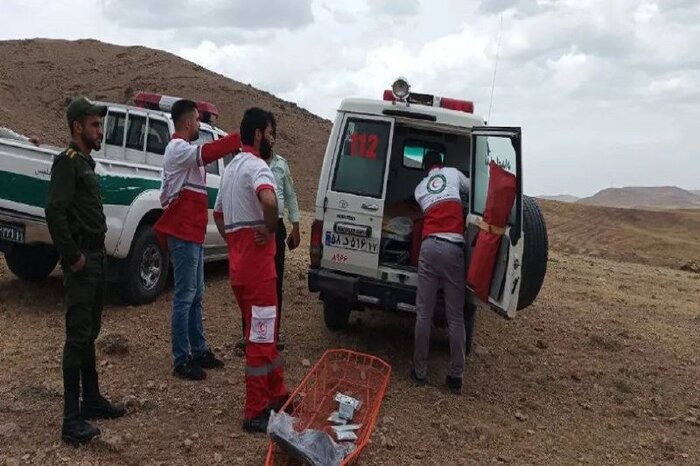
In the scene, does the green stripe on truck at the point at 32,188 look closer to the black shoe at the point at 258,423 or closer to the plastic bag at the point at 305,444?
the black shoe at the point at 258,423

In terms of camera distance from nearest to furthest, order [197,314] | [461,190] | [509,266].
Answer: [509,266] → [197,314] → [461,190]

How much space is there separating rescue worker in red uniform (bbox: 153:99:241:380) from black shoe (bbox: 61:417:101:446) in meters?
1.10

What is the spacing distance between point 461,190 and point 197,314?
223 cm

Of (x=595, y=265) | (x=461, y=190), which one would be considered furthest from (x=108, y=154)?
(x=595, y=265)

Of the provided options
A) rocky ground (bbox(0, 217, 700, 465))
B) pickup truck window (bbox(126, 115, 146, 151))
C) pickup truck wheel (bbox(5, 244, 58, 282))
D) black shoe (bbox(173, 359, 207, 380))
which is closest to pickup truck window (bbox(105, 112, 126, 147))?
pickup truck window (bbox(126, 115, 146, 151))

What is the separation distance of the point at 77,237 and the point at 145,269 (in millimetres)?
2849

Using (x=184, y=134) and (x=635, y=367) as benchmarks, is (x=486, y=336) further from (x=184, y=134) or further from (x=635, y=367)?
(x=184, y=134)

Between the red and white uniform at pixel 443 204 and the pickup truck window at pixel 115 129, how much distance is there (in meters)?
3.99

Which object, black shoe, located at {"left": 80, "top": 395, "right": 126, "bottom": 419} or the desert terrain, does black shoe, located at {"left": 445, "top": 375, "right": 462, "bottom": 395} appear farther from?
black shoe, located at {"left": 80, "top": 395, "right": 126, "bottom": 419}

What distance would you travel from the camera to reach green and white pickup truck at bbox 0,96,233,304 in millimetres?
5734

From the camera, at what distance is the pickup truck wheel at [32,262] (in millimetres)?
6629

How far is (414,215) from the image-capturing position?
635cm

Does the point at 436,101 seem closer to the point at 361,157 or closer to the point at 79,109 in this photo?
the point at 361,157

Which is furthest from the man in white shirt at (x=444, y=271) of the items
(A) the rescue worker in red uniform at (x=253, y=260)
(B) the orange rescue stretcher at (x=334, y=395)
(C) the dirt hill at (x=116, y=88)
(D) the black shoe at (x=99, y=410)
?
(C) the dirt hill at (x=116, y=88)
